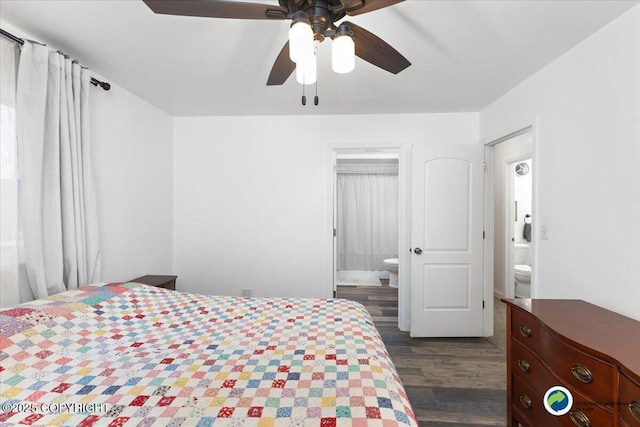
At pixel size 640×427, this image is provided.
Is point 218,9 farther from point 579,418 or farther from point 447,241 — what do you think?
point 447,241

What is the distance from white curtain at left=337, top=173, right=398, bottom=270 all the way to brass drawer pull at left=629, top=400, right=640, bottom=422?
4.78 meters

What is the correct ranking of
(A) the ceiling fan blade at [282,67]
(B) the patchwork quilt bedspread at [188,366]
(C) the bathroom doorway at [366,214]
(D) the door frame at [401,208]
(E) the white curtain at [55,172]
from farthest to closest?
1. (C) the bathroom doorway at [366,214]
2. (D) the door frame at [401,208]
3. (E) the white curtain at [55,172]
4. (A) the ceiling fan blade at [282,67]
5. (B) the patchwork quilt bedspread at [188,366]

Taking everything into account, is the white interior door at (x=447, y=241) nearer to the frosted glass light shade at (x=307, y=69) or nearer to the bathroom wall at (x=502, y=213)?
the bathroom wall at (x=502, y=213)

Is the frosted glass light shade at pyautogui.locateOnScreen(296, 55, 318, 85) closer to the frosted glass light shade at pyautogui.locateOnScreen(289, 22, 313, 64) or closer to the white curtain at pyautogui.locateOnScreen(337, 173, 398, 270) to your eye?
the frosted glass light shade at pyautogui.locateOnScreen(289, 22, 313, 64)

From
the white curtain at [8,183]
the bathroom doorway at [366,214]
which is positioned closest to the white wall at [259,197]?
the white curtain at [8,183]

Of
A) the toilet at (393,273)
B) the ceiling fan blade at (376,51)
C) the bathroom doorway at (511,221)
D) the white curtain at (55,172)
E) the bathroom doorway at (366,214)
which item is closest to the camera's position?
the ceiling fan blade at (376,51)

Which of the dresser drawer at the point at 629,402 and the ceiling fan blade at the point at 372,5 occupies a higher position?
the ceiling fan blade at the point at 372,5

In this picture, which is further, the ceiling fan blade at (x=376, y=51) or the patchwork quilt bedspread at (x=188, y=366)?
the ceiling fan blade at (x=376, y=51)

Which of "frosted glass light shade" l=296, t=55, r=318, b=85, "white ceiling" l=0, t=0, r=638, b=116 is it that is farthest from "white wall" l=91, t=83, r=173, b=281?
"frosted glass light shade" l=296, t=55, r=318, b=85

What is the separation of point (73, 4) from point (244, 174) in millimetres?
1973

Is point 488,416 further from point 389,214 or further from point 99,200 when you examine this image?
point 389,214

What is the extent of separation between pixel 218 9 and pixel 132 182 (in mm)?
2116

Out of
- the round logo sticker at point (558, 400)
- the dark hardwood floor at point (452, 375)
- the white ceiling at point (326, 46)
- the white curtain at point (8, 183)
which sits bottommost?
the dark hardwood floor at point (452, 375)

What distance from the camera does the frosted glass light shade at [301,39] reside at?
103cm
